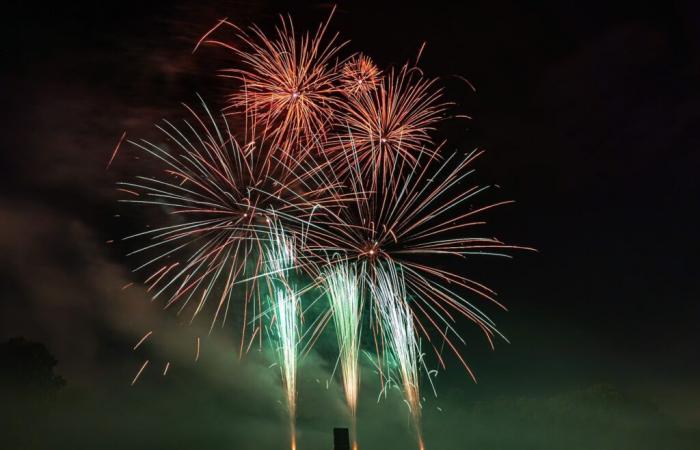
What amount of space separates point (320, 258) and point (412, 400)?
5597 mm

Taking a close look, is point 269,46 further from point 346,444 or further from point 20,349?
point 20,349

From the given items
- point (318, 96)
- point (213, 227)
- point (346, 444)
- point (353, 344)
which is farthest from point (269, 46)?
point (346, 444)

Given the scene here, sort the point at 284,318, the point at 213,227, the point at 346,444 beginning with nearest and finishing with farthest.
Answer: the point at 346,444 < the point at 213,227 < the point at 284,318

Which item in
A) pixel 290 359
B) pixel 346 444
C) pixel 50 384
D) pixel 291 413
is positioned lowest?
pixel 346 444

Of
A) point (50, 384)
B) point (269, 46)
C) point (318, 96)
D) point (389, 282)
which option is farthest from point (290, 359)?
point (50, 384)

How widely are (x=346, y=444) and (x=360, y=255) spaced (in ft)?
18.8

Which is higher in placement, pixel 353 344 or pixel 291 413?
pixel 353 344

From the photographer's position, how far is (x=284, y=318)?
19547 millimetres

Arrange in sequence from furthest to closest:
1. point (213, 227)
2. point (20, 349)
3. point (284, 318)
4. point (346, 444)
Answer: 1. point (20, 349)
2. point (284, 318)
3. point (213, 227)
4. point (346, 444)

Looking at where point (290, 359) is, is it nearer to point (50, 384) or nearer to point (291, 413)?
point (291, 413)

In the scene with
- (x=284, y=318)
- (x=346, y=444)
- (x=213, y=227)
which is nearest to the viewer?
(x=346, y=444)

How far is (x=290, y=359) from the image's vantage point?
64.9 feet

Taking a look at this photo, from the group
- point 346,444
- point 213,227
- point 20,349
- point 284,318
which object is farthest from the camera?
point 20,349

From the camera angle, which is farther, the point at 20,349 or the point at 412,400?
the point at 20,349
